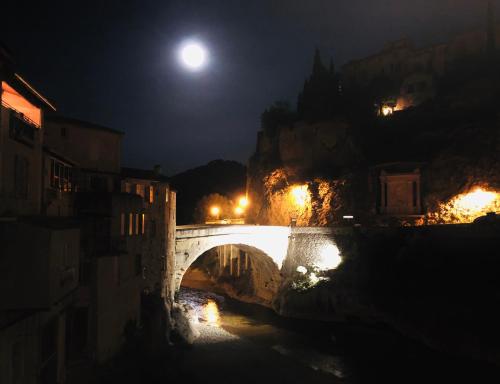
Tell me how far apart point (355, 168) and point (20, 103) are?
3912 centimetres

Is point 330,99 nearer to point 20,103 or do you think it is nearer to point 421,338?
point 421,338

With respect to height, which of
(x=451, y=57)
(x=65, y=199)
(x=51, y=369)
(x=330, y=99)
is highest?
(x=451, y=57)

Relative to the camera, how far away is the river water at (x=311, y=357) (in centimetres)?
2375

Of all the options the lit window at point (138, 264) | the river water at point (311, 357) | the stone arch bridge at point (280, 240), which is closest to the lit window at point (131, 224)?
the lit window at point (138, 264)

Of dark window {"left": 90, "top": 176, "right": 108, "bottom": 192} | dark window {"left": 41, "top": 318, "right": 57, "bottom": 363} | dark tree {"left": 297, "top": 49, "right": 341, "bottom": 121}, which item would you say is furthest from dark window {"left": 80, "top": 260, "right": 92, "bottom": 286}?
dark tree {"left": 297, "top": 49, "right": 341, "bottom": 121}

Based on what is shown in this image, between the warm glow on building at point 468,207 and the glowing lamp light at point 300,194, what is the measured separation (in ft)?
52.7

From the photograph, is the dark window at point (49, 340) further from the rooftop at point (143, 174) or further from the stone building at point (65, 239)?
the rooftop at point (143, 174)

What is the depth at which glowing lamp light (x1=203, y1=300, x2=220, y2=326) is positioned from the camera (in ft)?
121

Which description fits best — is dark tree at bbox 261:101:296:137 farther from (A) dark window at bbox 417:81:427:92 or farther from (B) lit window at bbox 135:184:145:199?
Answer: (B) lit window at bbox 135:184:145:199

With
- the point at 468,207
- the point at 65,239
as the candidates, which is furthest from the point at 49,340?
the point at 468,207

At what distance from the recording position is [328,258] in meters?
38.5

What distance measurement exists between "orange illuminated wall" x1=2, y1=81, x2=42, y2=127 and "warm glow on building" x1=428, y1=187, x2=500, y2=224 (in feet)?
129

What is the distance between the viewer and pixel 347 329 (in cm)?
3253

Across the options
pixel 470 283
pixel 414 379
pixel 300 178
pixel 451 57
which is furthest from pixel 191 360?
pixel 451 57
